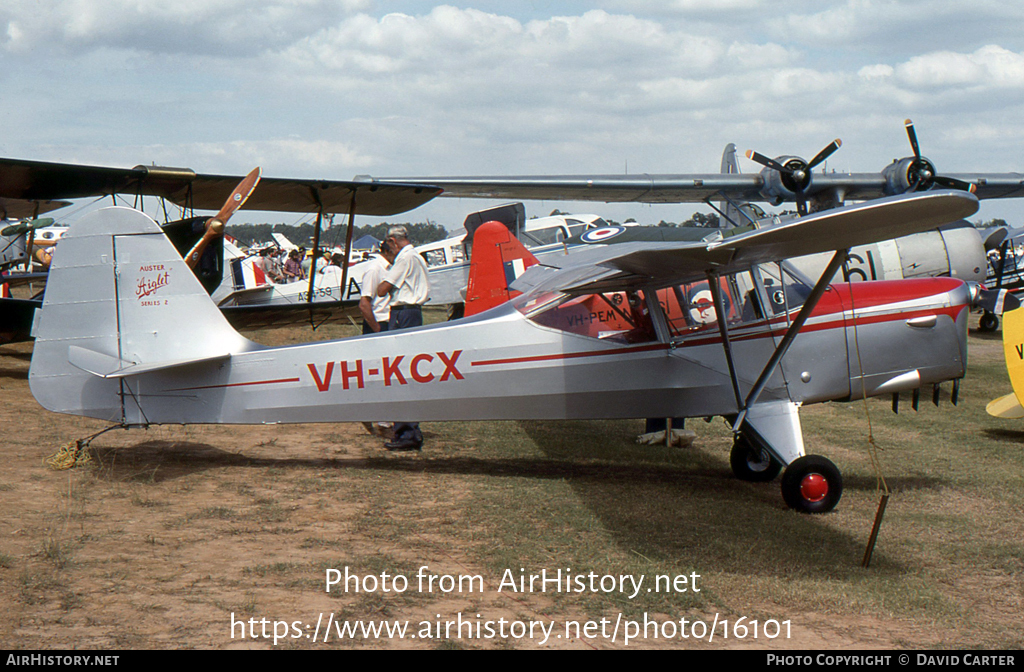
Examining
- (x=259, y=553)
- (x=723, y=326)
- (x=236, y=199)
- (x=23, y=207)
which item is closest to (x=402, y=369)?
(x=259, y=553)

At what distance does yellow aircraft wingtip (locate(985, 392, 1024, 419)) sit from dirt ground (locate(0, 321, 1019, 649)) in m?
4.93

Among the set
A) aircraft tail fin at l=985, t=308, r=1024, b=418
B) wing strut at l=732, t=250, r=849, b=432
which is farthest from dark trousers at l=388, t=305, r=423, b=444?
aircraft tail fin at l=985, t=308, r=1024, b=418

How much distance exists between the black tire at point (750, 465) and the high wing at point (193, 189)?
20.3 feet

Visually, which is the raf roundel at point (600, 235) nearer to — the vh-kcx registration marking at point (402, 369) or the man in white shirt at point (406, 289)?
the man in white shirt at point (406, 289)

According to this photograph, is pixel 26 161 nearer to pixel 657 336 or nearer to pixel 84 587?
pixel 84 587

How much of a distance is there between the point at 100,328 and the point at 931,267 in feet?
38.6

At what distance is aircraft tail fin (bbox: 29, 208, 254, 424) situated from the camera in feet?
18.9

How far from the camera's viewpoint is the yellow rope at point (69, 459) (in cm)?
593

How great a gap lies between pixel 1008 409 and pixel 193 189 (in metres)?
10.2

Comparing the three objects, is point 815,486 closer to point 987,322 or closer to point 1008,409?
point 1008,409

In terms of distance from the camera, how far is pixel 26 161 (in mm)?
8352

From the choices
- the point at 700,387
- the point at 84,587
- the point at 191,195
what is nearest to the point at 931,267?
the point at 700,387

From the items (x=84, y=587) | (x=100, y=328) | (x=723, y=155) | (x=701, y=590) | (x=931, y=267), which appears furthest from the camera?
(x=723, y=155)

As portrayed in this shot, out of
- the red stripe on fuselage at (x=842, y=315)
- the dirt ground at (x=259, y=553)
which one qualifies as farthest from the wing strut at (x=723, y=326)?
the dirt ground at (x=259, y=553)
